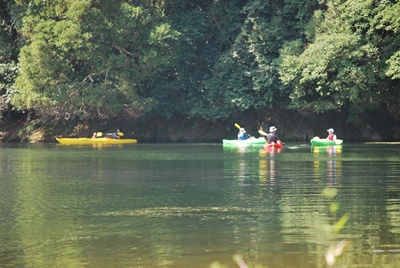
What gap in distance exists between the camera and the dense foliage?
4822cm

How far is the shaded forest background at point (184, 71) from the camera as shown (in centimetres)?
4844

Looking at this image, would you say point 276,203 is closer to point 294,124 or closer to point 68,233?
point 68,233

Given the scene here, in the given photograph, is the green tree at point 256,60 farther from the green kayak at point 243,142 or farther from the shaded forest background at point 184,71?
the green kayak at point 243,142

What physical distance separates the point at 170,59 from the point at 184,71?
375 cm

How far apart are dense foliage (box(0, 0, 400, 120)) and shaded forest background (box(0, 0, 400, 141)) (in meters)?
0.07

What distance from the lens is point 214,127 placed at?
2288 inches

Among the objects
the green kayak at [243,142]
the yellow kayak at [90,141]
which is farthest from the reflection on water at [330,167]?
the yellow kayak at [90,141]

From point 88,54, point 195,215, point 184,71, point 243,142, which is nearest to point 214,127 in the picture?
point 184,71

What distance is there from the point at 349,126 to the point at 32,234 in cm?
4253

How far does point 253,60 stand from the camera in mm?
52719

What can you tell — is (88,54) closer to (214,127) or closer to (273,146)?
(214,127)

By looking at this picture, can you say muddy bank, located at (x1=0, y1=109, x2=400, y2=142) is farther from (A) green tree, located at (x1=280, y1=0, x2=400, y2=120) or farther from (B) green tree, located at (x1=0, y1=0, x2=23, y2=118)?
(A) green tree, located at (x1=280, y1=0, x2=400, y2=120)

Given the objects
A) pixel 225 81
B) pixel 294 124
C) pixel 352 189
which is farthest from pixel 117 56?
pixel 352 189

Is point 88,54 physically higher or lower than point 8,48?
lower
